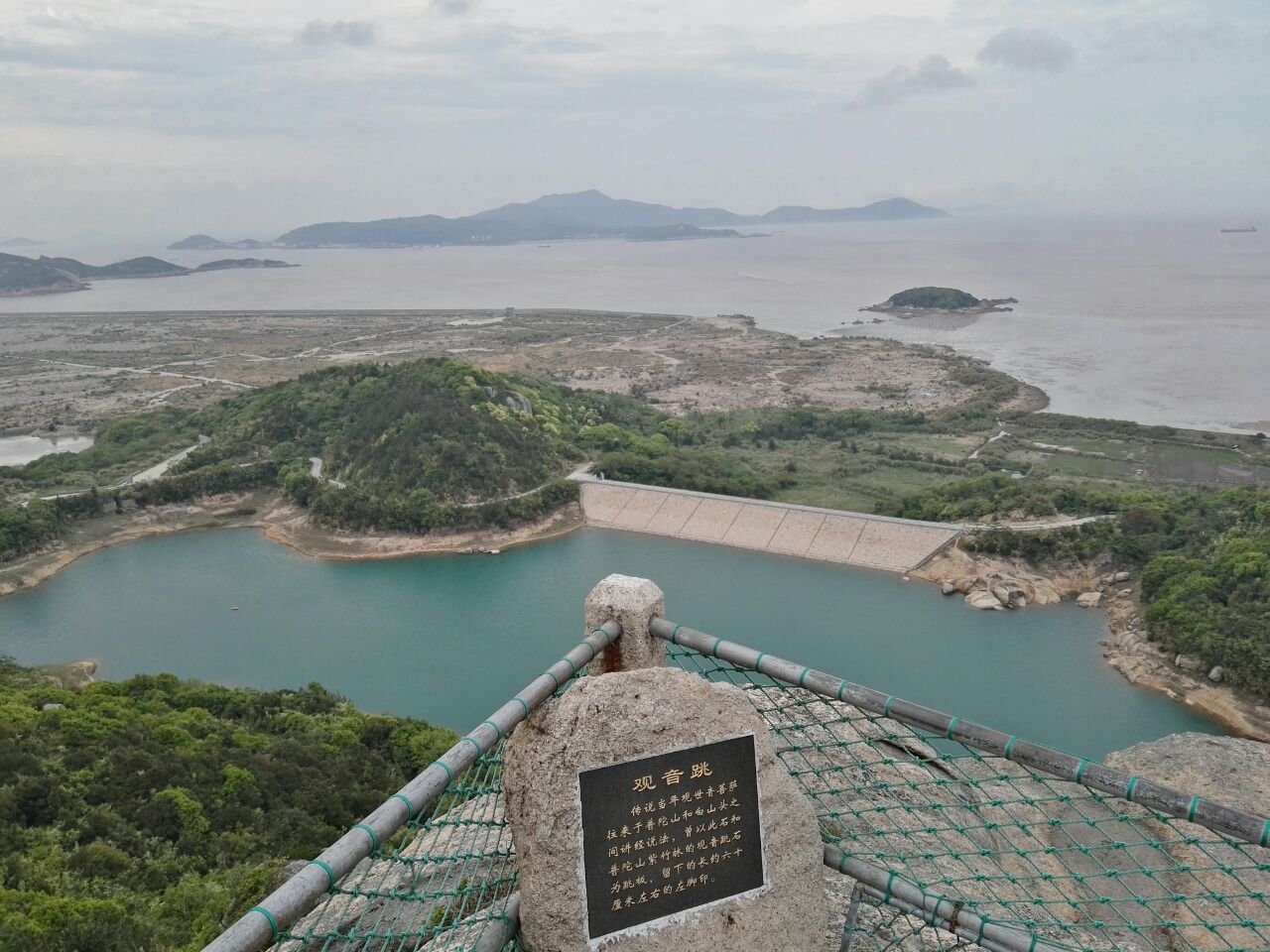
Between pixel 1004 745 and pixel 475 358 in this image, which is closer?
pixel 1004 745

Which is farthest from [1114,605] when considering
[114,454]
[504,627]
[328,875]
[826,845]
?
[114,454]

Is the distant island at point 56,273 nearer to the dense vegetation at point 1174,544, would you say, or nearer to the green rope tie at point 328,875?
the dense vegetation at point 1174,544

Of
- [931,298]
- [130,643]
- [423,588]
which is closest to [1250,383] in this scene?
[931,298]

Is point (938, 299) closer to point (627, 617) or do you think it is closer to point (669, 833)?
point (627, 617)

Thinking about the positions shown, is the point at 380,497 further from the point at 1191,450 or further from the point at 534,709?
the point at 1191,450

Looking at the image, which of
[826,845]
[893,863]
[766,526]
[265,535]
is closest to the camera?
[826,845]

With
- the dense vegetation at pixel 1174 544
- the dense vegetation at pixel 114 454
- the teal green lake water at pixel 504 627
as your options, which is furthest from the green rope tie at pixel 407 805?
the dense vegetation at pixel 114 454

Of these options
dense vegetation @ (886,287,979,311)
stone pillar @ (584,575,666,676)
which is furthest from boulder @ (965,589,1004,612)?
dense vegetation @ (886,287,979,311)
